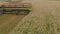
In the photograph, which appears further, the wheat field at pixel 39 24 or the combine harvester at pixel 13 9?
the combine harvester at pixel 13 9

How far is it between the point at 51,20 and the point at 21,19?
0.26m

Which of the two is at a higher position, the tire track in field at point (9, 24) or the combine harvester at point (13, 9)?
the combine harvester at point (13, 9)

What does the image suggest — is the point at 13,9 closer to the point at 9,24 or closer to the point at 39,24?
the point at 9,24

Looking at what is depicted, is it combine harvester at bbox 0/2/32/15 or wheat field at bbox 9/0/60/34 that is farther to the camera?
combine harvester at bbox 0/2/32/15

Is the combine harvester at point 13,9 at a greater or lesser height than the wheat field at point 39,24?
greater

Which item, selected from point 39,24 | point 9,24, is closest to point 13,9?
point 9,24

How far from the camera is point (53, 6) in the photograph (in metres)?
1.21

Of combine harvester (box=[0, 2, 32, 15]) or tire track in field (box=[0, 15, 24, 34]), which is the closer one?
tire track in field (box=[0, 15, 24, 34])

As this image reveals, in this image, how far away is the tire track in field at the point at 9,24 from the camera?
0.77 meters

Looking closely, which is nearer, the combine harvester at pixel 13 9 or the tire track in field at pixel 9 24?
the tire track in field at pixel 9 24

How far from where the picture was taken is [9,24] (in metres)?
0.85

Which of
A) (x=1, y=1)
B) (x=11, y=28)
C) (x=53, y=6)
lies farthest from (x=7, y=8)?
(x=53, y=6)

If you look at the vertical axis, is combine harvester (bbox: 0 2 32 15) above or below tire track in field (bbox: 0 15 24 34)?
above

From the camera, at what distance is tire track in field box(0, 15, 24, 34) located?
2.53 feet
